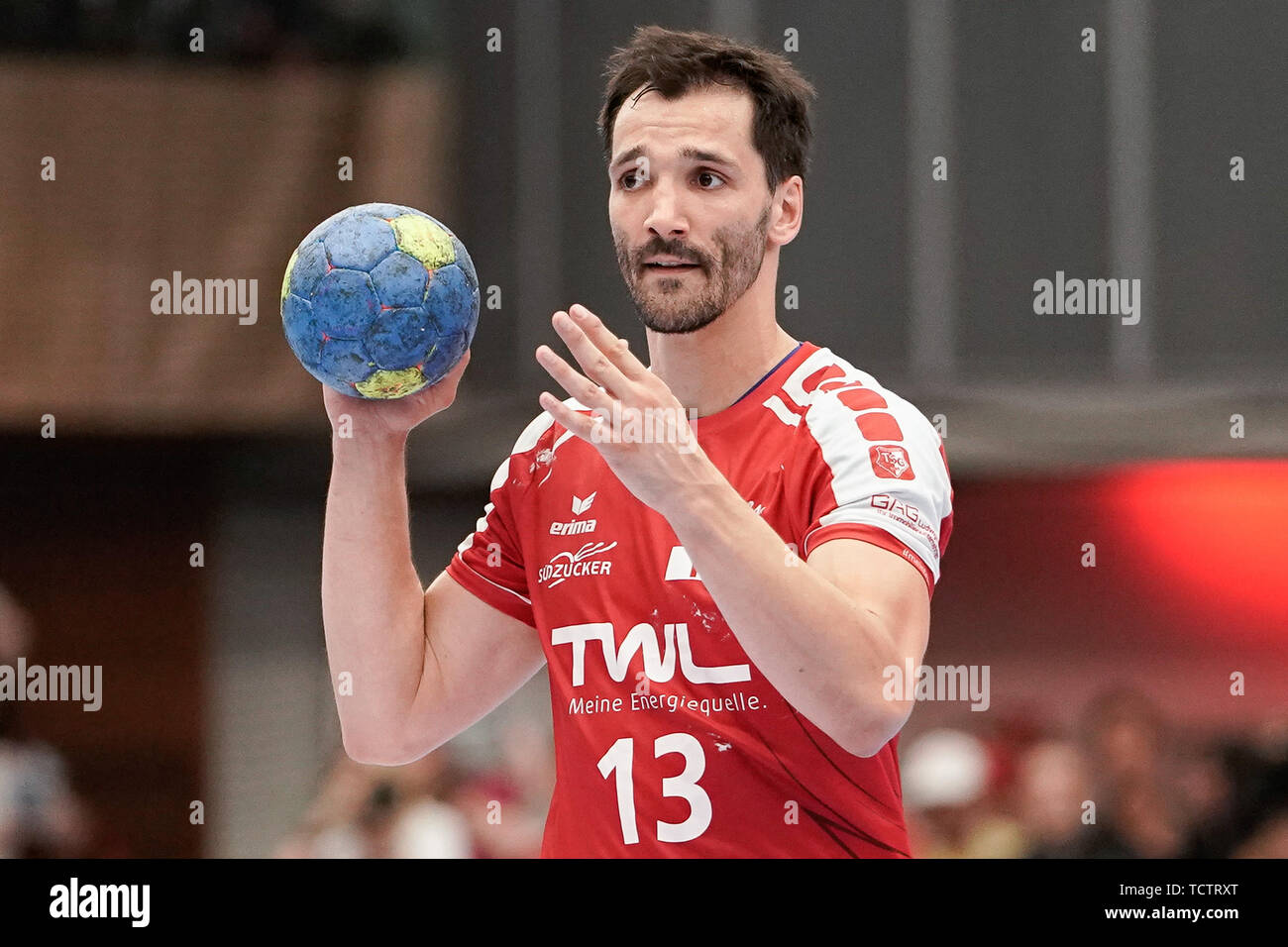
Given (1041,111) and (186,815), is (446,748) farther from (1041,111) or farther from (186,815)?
(1041,111)

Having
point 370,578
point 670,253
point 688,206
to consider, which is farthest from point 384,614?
point 688,206

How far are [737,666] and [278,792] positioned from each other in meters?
8.21

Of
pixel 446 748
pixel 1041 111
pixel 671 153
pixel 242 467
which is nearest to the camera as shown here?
pixel 671 153

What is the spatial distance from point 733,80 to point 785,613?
1.33 meters

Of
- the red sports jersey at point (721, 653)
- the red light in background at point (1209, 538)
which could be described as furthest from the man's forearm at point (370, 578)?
the red light in background at point (1209, 538)

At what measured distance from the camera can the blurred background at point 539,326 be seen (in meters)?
10.8

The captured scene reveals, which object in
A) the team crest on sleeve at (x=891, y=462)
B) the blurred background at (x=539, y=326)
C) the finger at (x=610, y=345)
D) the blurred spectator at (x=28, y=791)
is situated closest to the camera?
the finger at (x=610, y=345)

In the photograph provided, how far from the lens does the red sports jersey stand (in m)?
2.89

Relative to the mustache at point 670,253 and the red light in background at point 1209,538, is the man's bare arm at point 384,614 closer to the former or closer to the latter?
the mustache at point 670,253

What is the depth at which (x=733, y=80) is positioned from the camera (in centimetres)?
328

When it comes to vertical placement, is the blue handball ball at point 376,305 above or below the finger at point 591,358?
above

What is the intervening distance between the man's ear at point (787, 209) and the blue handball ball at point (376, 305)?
27.7 inches

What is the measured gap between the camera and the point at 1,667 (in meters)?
9.94
